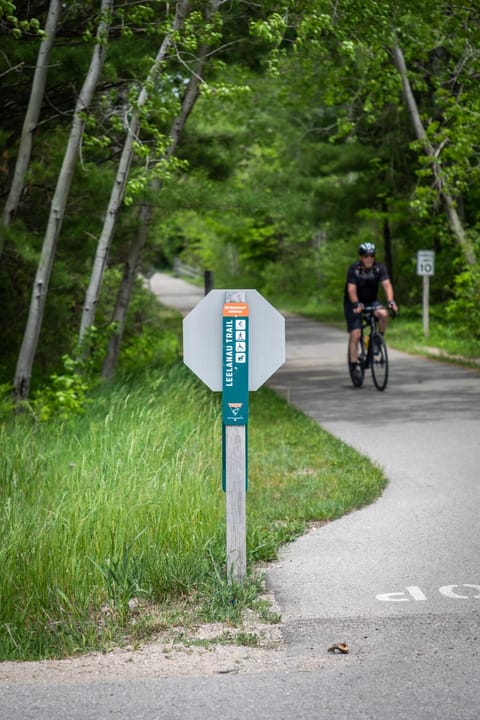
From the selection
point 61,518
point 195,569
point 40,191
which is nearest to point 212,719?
point 195,569

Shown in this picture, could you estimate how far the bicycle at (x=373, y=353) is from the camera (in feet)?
53.1

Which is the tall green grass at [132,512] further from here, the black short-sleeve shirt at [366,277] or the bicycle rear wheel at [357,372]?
the bicycle rear wheel at [357,372]

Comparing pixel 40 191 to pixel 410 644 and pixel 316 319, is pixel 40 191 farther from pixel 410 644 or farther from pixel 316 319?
pixel 316 319

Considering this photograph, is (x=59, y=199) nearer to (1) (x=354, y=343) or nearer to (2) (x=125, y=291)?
(2) (x=125, y=291)

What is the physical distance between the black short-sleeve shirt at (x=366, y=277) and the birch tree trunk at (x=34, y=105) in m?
4.46

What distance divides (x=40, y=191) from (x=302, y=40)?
5.41 meters

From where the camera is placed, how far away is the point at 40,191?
658 inches

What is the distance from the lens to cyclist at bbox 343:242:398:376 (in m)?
15.4

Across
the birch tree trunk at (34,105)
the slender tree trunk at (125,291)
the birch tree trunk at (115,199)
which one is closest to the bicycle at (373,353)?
the slender tree trunk at (125,291)

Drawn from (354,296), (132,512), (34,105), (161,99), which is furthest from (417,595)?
(354,296)

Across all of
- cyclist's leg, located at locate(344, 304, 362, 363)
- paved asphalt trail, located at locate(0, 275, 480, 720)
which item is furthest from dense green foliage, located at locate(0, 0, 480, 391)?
paved asphalt trail, located at locate(0, 275, 480, 720)

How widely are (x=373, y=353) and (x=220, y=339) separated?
10.4 m

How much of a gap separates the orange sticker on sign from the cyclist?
30.1 ft

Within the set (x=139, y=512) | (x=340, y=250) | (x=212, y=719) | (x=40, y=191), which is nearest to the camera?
(x=212, y=719)
